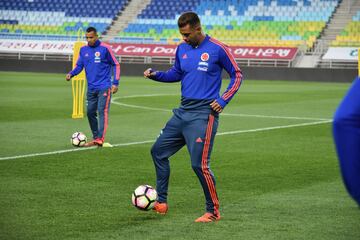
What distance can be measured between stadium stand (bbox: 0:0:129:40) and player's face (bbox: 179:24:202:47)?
44.6m

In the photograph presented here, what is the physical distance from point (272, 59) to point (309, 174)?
3285cm

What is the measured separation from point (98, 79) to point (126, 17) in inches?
1542

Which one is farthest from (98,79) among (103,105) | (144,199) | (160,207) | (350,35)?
(350,35)

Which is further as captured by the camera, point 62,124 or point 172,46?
point 172,46

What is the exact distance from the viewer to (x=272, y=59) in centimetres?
4359

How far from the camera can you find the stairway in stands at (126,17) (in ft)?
170

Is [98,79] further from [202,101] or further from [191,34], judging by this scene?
[191,34]

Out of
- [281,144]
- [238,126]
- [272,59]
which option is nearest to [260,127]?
[238,126]

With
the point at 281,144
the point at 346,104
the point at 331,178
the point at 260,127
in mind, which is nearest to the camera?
the point at 346,104

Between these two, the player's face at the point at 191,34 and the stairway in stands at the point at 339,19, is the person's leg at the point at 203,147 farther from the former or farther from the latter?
the stairway in stands at the point at 339,19

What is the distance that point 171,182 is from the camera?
10305 mm

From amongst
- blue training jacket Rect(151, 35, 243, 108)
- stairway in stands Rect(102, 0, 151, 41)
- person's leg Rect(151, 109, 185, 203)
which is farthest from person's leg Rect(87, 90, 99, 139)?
stairway in stands Rect(102, 0, 151, 41)

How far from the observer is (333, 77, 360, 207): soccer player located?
2.56 meters

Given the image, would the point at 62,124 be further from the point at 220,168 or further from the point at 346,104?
the point at 346,104
